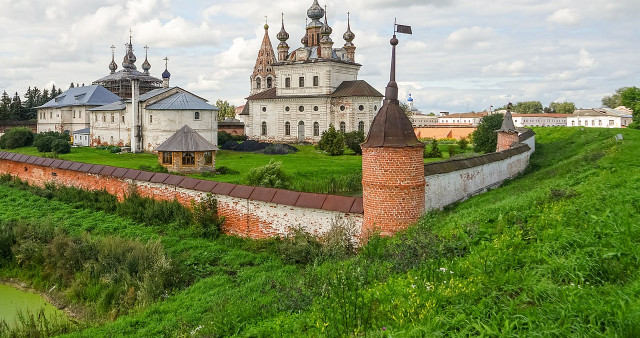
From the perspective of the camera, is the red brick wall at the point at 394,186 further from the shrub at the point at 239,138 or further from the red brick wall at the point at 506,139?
the shrub at the point at 239,138

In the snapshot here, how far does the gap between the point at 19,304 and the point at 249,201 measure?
210 inches

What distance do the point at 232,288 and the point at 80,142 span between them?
128 feet

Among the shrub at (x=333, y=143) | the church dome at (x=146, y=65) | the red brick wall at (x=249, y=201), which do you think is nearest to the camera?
the red brick wall at (x=249, y=201)

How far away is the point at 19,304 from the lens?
10000 millimetres

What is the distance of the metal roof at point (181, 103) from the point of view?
32188 mm

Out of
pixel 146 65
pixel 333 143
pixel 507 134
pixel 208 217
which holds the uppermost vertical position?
pixel 146 65

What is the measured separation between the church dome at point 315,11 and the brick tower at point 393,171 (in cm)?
3664

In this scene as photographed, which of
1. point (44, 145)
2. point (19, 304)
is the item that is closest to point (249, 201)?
point (19, 304)

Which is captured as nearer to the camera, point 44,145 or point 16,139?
point 44,145

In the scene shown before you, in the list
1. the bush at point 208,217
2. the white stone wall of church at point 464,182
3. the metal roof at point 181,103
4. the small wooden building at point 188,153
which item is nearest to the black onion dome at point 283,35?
the metal roof at point 181,103

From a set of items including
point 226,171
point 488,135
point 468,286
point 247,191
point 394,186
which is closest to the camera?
point 468,286

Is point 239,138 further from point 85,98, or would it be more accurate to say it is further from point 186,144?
point 186,144

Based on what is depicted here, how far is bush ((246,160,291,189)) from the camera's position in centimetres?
1728

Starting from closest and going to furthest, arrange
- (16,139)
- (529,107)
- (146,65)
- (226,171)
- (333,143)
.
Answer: (226,171) → (333,143) → (16,139) → (146,65) → (529,107)
